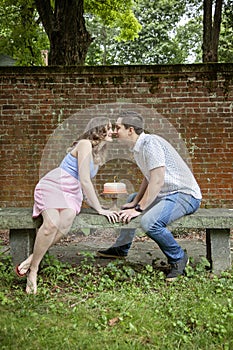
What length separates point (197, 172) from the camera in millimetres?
6312

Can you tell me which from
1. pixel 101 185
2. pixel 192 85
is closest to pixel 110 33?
pixel 192 85

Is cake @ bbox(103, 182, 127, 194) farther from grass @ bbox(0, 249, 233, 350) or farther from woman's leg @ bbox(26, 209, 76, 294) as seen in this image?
grass @ bbox(0, 249, 233, 350)

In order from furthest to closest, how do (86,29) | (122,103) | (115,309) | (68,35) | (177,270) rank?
(86,29)
(68,35)
(122,103)
(177,270)
(115,309)

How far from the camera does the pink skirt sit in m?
3.49

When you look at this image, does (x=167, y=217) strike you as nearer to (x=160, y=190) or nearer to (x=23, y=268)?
(x=160, y=190)

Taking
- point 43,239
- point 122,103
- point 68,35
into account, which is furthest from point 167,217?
point 68,35

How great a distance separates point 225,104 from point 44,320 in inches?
173

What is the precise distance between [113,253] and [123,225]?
29.9 inches

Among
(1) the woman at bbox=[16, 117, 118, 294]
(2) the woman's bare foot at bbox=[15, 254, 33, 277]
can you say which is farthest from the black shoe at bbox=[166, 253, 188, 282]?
(2) the woman's bare foot at bbox=[15, 254, 33, 277]

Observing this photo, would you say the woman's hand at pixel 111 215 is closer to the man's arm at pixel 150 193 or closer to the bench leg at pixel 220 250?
the man's arm at pixel 150 193

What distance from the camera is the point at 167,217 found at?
361 centimetres

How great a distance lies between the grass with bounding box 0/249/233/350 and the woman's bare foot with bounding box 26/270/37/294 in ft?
0.17

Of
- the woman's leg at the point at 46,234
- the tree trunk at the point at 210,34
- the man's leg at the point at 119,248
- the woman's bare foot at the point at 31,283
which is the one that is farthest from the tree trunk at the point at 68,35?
the woman's bare foot at the point at 31,283

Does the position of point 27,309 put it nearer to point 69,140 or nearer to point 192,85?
point 69,140
